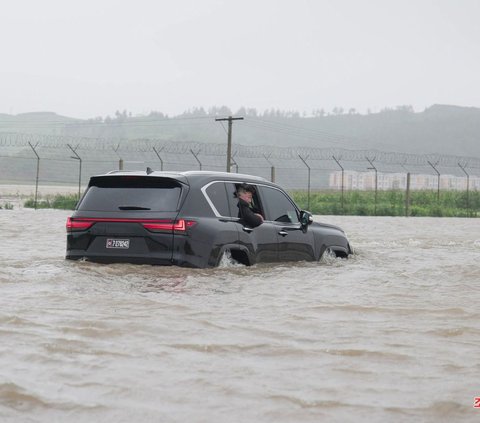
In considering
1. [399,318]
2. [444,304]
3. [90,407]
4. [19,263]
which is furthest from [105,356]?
[19,263]

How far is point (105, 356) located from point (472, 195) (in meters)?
46.3

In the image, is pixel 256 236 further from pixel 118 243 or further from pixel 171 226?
pixel 118 243

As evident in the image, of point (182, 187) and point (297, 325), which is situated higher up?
point (182, 187)

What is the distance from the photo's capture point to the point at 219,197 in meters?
11.3

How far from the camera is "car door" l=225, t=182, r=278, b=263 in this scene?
37.5 feet

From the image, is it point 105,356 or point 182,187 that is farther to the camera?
point 182,187

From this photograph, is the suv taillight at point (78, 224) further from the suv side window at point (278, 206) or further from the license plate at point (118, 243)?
the suv side window at point (278, 206)

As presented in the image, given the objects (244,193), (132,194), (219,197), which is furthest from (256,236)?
(132,194)

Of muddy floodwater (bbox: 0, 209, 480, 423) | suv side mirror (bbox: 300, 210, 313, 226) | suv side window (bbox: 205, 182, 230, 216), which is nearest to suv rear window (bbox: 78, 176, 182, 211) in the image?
suv side window (bbox: 205, 182, 230, 216)

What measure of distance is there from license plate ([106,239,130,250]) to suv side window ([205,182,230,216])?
1.10m

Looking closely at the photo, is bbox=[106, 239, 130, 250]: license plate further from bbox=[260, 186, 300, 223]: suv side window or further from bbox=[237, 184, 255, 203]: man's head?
bbox=[260, 186, 300, 223]: suv side window

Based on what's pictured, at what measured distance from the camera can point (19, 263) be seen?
40.5 feet

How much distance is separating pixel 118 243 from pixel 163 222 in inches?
23.8

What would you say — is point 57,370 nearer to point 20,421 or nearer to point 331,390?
point 20,421
